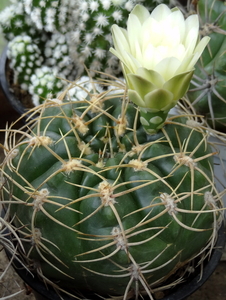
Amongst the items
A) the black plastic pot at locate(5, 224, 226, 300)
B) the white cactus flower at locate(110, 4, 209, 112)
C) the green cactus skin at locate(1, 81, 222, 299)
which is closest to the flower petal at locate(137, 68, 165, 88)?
the white cactus flower at locate(110, 4, 209, 112)

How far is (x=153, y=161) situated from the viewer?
1.98ft

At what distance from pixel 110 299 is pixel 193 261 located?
0.17 meters

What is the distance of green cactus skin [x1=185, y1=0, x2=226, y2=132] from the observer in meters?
0.84

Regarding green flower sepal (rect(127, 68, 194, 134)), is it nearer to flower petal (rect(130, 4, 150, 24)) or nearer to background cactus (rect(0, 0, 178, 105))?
flower petal (rect(130, 4, 150, 24))

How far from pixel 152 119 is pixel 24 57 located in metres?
0.67

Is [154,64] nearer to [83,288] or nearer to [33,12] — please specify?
[83,288]

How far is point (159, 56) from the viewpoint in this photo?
19.9 inches

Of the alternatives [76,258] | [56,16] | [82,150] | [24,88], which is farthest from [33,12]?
[76,258]

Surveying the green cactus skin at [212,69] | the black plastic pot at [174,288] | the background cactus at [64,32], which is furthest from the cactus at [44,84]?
the black plastic pot at [174,288]

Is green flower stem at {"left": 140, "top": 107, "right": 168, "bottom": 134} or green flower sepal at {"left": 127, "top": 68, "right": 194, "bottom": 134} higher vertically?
green flower sepal at {"left": 127, "top": 68, "right": 194, "bottom": 134}

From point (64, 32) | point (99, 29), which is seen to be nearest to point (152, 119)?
point (99, 29)

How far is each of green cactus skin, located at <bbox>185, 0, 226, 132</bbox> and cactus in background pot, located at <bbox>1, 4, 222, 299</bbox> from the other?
22cm

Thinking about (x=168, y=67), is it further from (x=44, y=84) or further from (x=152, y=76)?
(x=44, y=84)

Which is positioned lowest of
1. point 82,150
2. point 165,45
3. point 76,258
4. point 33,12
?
point 76,258
